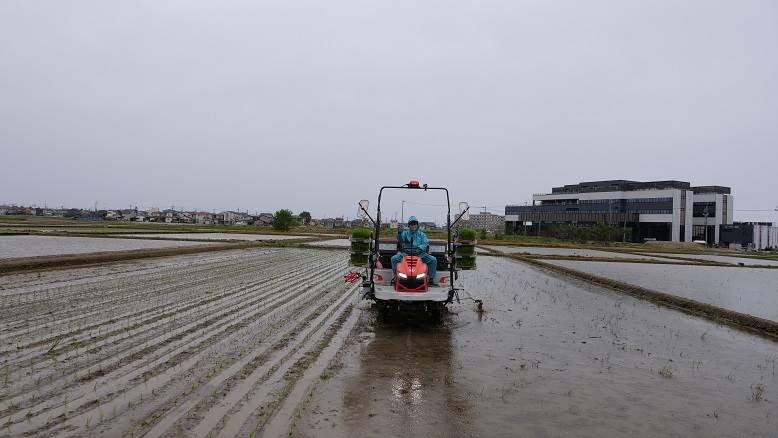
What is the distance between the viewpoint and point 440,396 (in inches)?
207

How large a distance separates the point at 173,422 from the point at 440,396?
2584mm

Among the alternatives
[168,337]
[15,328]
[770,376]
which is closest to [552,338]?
[770,376]

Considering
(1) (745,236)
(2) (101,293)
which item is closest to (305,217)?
(1) (745,236)

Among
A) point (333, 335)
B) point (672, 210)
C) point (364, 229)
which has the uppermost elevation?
point (672, 210)

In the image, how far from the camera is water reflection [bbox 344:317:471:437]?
4414 millimetres

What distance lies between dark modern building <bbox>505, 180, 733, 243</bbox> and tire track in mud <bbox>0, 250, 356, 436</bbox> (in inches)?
2842

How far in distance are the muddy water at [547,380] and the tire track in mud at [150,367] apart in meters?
1.29

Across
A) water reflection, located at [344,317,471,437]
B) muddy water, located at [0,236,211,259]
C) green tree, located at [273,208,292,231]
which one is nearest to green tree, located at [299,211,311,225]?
green tree, located at [273,208,292,231]

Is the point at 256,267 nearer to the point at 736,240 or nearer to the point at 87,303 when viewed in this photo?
the point at 87,303

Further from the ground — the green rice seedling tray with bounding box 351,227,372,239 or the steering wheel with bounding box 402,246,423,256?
the green rice seedling tray with bounding box 351,227,372,239

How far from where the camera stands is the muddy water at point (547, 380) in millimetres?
4590

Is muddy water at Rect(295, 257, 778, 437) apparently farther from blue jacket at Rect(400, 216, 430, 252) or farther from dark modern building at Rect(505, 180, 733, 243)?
dark modern building at Rect(505, 180, 733, 243)

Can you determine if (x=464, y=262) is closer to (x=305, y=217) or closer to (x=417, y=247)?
(x=417, y=247)

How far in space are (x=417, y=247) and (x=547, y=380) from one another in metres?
3.76
